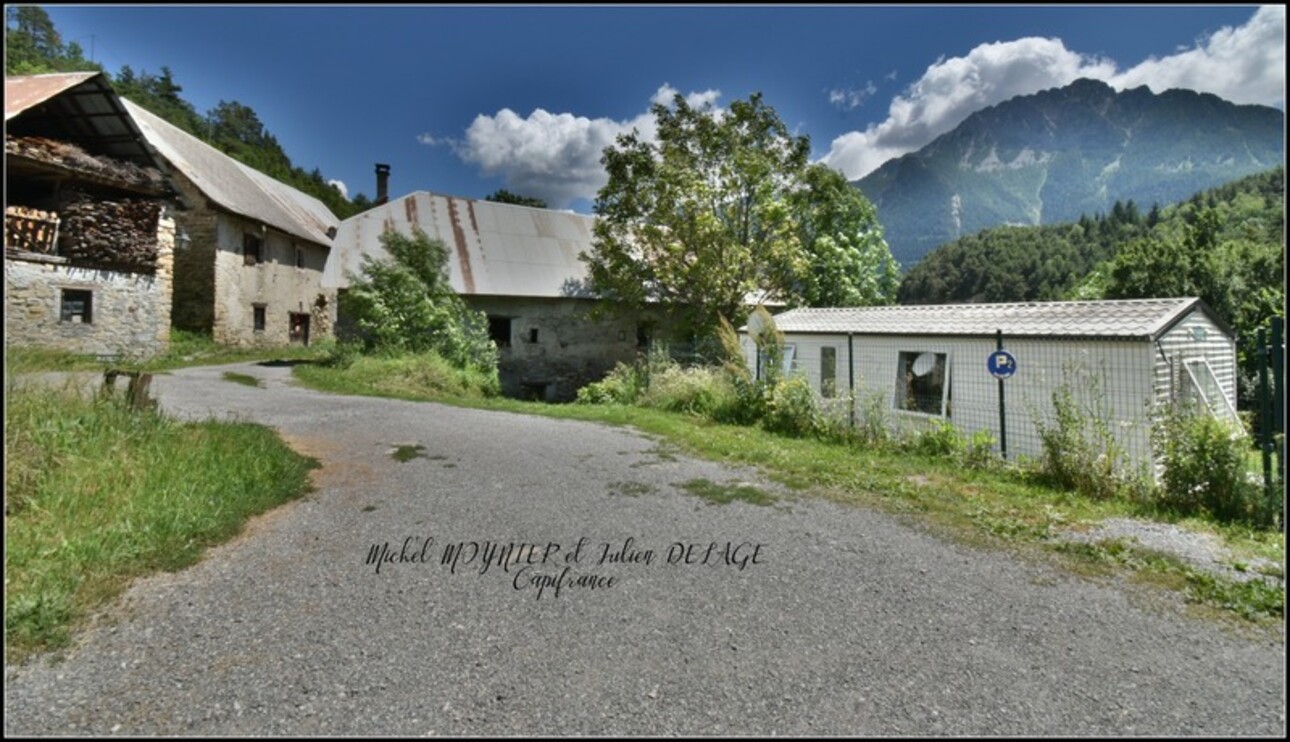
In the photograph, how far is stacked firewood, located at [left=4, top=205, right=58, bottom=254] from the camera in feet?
46.7

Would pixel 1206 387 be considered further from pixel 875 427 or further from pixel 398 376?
pixel 398 376

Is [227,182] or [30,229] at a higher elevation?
[227,182]

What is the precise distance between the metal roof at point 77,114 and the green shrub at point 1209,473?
78.4ft

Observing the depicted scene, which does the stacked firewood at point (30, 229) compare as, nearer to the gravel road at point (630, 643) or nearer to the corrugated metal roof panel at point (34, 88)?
the corrugated metal roof panel at point (34, 88)

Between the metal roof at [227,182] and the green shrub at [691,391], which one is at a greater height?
the metal roof at [227,182]

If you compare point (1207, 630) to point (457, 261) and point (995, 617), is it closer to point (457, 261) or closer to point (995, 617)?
point (995, 617)

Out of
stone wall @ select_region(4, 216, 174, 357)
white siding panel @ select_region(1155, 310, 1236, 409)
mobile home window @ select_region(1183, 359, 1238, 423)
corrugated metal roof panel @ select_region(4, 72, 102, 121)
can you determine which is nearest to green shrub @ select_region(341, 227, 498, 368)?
stone wall @ select_region(4, 216, 174, 357)

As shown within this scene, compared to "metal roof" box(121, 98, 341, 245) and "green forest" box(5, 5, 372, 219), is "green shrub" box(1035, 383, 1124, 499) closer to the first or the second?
"metal roof" box(121, 98, 341, 245)

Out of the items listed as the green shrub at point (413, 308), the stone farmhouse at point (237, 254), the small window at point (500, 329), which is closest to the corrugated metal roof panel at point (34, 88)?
the stone farmhouse at point (237, 254)

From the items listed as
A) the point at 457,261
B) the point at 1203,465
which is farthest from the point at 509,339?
the point at 1203,465

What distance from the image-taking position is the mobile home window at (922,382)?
360 inches

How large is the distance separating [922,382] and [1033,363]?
1940 mm

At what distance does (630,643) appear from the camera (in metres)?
2.82

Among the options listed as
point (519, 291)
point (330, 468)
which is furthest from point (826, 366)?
point (519, 291)
